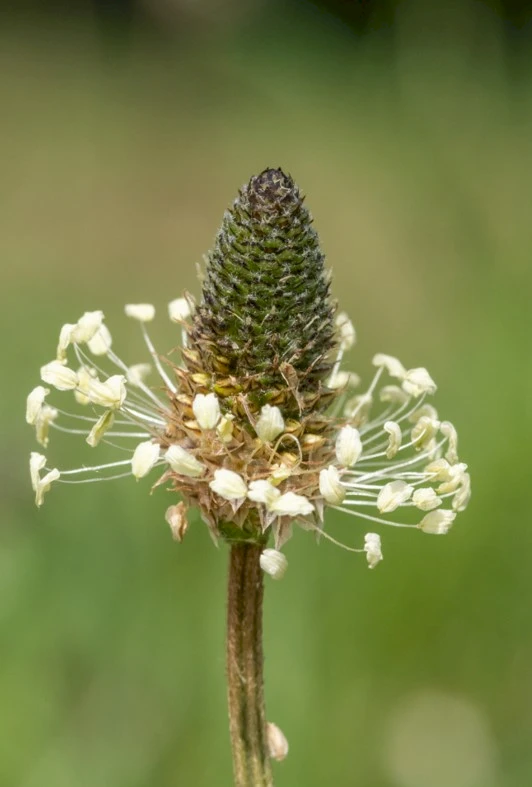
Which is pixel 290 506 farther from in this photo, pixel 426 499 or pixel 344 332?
pixel 344 332

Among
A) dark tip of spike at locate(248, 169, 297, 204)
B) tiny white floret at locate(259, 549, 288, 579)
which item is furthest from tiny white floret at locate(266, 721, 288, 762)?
dark tip of spike at locate(248, 169, 297, 204)

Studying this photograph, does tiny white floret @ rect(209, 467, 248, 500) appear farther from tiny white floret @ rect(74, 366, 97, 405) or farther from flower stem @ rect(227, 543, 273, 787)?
tiny white floret @ rect(74, 366, 97, 405)

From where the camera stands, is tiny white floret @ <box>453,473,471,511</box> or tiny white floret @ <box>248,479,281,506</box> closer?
tiny white floret @ <box>248,479,281,506</box>

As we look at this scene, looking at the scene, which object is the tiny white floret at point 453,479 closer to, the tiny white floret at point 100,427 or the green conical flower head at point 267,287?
the green conical flower head at point 267,287

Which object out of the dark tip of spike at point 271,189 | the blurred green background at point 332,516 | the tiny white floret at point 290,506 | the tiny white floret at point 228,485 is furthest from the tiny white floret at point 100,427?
the blurred green background at point 332,516

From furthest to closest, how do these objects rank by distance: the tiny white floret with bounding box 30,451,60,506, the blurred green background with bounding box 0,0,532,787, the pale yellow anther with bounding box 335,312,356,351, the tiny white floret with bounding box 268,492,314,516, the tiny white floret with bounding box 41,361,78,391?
the blurred green background with bounding box 0,0,532,787, the pale yellow anther with bounding box 335,312,356,351, the tiny white floret with bounding box 41,361,78,391, the tiny white floret with bounding box 30,451,60,506, the tiny white floret with bounding box 268,492,314,516

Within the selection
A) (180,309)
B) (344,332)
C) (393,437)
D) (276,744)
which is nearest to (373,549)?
(393,437)

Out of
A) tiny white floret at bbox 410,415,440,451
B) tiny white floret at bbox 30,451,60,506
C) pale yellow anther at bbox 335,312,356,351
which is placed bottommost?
tiny white floret at bbox 30,451,60,506
